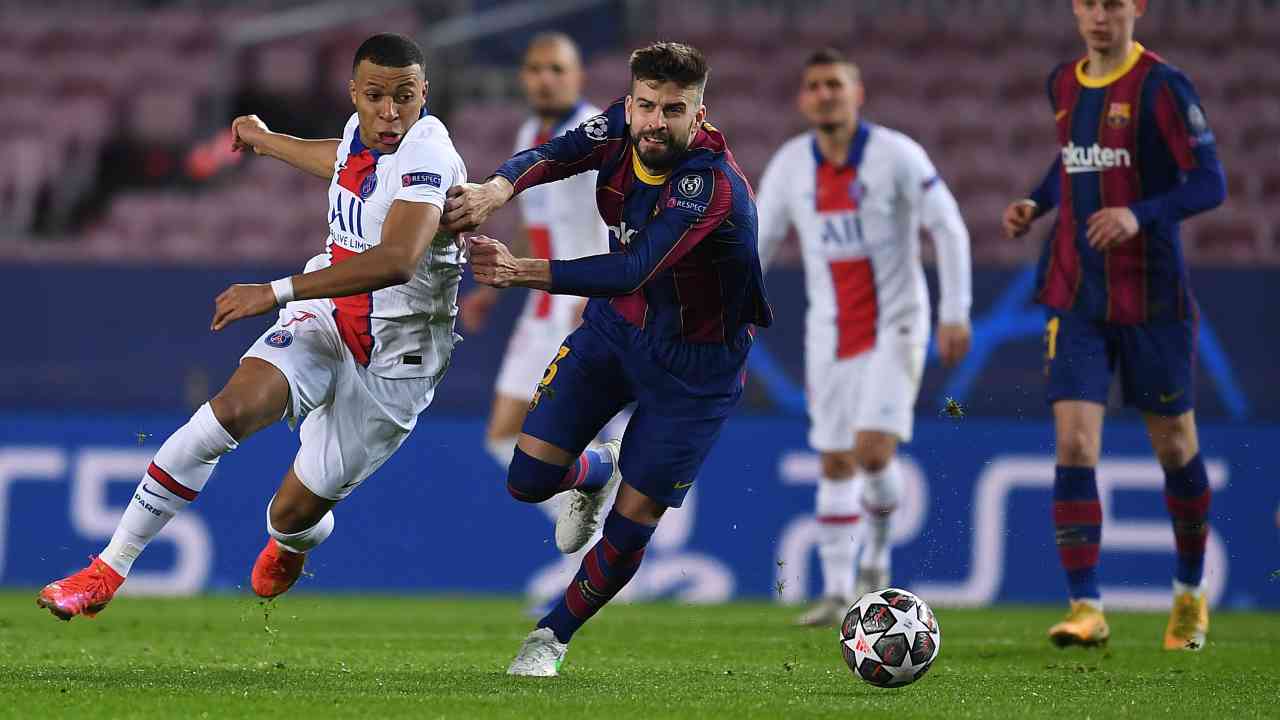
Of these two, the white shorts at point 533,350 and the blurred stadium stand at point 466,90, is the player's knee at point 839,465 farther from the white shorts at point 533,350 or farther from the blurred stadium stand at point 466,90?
the blurred stadium stand at point 466,90

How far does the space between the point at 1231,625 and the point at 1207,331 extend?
8.76ft

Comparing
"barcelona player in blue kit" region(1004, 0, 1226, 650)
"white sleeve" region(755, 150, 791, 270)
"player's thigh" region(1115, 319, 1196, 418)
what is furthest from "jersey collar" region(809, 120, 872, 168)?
"player's thigh" region(1115, 319, 1196, 418)

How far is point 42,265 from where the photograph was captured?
11.9 m

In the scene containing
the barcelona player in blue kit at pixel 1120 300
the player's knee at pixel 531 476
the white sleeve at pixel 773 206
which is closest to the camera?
the player's knee at pixel 531 476

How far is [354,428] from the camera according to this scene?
6.20m

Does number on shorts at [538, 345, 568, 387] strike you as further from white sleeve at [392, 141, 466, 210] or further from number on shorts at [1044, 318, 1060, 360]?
number on shorts at [1044, 318, 1060, 360]

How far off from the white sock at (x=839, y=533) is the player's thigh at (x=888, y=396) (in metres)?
0.22

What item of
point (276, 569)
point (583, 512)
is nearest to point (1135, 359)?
point (583, 512)

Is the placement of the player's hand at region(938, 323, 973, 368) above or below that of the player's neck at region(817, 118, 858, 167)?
below

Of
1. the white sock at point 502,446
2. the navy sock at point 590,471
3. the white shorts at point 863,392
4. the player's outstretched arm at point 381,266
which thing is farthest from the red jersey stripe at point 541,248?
the player's outstretched arm at point 381,266

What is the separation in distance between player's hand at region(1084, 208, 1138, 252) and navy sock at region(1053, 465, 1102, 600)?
38.9 inches

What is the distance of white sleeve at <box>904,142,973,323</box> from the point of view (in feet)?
27.3

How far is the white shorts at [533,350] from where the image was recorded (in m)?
9.11

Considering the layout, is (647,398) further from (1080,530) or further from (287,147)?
(1080,530)
